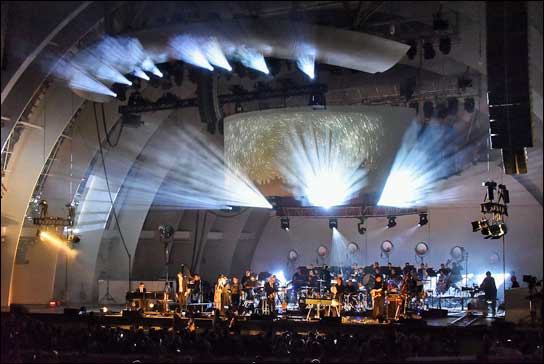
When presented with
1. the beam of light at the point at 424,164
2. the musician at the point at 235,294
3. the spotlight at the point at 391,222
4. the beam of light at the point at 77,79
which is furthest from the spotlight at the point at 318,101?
the spotlight at the point at 391,222

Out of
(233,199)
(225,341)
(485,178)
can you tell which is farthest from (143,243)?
Answer: (225,341)

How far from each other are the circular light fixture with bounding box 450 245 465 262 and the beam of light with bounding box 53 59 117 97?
47.0ft

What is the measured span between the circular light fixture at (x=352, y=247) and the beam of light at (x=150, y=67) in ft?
44.1

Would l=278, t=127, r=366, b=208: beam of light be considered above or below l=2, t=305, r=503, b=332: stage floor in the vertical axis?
above

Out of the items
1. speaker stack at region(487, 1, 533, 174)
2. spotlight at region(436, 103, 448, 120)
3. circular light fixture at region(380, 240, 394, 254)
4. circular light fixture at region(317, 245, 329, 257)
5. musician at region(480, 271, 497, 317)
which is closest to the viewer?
speaker stack at region(487, 1, 533, 174)

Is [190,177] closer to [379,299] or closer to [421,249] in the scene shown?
[421,249]

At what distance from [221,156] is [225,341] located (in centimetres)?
1369

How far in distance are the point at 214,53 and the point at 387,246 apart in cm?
1405

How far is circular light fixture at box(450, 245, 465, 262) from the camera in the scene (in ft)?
84.5

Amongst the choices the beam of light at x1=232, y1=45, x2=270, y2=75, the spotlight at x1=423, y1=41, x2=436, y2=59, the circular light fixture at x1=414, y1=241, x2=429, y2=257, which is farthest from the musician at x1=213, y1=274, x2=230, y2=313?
the circular light fixture at x1=414, y1=241, x2=429, y2=257

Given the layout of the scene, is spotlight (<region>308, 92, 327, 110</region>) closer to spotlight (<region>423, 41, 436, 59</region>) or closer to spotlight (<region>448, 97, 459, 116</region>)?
spotlight (<region>423, 41, 436, 59</region>)

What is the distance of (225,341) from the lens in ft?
39.0

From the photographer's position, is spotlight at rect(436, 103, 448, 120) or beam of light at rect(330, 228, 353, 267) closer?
spotlight at rect(436, 103, 448, 120)

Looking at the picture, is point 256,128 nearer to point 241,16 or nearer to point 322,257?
point 241,16
